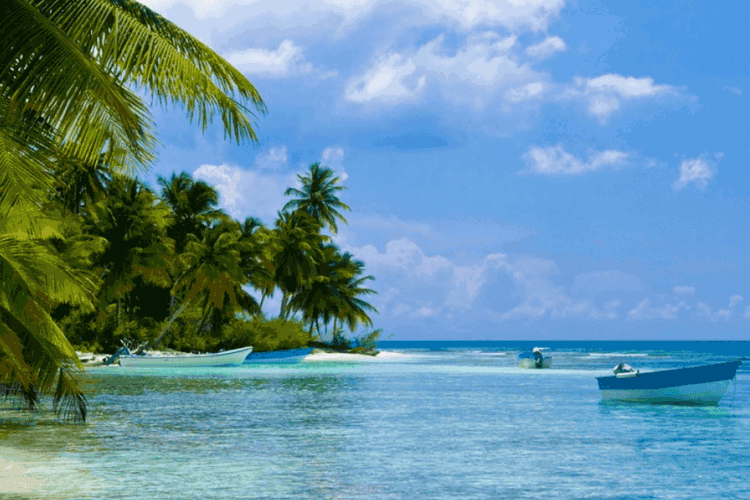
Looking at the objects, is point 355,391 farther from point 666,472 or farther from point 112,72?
point 112,72

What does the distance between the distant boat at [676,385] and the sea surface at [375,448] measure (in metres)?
0.42

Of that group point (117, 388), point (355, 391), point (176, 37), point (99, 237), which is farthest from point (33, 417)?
point (99, 237)

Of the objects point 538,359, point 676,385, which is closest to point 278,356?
A: point 538,359

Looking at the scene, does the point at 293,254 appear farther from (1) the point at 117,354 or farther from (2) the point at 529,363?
(2) the point at 529,363

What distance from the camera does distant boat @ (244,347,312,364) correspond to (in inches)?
1658

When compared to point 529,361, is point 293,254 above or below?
above

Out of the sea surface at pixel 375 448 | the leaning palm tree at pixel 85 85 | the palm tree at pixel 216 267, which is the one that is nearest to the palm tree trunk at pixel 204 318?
the palm tree at pixel 216 267

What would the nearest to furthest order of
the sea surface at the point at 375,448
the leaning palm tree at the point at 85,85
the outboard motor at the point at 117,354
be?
the leaning palm tree at the point at 85,85 < the sea surface at the point at 375,448 < the outboard motor at the point at 117,354

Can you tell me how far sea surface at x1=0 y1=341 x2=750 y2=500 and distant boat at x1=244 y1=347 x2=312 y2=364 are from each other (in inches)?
764

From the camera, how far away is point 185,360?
35000mm

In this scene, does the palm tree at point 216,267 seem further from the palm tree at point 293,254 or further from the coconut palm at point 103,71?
the coconut palm at point 103,71

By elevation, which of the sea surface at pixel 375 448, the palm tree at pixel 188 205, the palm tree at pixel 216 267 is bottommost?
the sea surface at pixel 375 448

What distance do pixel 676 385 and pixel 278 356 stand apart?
27.2 m

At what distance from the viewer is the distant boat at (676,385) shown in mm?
18969
